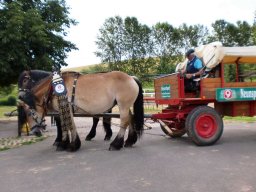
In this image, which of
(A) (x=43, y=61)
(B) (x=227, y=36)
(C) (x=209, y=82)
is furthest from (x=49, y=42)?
(B) (x=227, y=36)

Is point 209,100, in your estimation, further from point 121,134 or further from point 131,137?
point 121,134

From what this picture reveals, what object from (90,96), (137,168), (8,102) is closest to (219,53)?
(90,96)

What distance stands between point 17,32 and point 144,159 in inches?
400

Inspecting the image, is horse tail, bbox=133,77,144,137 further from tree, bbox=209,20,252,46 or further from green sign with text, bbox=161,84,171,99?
tree, bbox=209,20,252,46

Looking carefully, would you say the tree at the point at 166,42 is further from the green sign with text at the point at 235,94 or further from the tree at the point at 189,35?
the green sign with text at the point at 235,94

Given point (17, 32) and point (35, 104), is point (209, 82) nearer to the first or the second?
point (35, 104)

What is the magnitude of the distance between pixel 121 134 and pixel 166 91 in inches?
65.4

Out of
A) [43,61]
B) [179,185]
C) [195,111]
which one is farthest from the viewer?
[43,61]

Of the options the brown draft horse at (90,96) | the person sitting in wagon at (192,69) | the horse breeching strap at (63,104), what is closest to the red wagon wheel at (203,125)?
the person sitting in wagon at (192,69)

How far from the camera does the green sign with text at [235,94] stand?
28.2 feet

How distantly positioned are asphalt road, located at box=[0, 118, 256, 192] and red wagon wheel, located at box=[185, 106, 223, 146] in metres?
0.23

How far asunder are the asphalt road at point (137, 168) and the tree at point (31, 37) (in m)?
7.53

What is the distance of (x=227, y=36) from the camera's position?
59375 mm

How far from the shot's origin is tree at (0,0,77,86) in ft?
51.1
